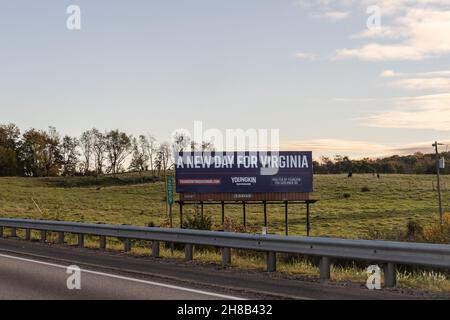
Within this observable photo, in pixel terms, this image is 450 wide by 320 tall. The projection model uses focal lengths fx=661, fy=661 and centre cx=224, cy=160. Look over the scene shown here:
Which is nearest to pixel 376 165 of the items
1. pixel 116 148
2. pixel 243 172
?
pixel 116 148

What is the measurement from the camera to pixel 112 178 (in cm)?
11669

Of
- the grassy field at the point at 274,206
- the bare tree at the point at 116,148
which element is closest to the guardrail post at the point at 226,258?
the grassy field at the point at 274,206

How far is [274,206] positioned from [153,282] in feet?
212

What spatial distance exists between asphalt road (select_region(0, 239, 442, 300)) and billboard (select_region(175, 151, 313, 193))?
22.6 meters

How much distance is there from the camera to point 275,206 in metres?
75.6

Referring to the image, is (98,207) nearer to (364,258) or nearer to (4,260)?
(4,260)

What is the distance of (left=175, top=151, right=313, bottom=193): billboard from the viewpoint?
38031mm

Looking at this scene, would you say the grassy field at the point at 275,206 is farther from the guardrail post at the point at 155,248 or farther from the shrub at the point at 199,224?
the guardrail post at the point at 155,248

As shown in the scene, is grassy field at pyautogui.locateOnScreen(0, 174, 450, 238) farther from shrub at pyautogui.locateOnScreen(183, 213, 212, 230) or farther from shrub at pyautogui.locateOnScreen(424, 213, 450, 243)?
shrub at pyautogui.locateOnScreen(183, 213, 212, 230)

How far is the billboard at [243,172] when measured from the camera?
38031mm

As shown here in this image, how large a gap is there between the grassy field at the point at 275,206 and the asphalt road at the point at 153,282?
27.0 m

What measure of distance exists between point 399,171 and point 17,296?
481ft
